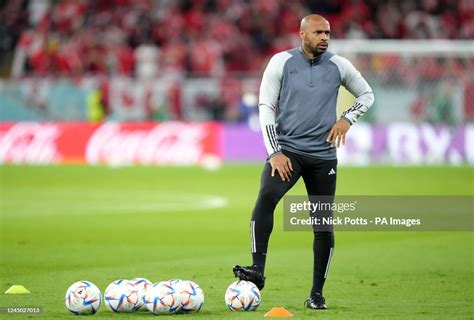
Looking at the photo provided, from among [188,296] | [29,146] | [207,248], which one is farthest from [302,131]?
[29,146]

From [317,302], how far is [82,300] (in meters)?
2.00

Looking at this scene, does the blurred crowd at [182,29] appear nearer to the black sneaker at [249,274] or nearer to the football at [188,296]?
the black sneaker at [249,274]

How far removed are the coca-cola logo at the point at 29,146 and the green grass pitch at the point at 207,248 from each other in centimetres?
465

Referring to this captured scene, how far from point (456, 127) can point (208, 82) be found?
6.80m

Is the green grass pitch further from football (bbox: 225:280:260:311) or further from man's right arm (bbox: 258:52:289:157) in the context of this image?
man's right arm (bbox: 258:52:289:157)

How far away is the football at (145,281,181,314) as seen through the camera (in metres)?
8.65

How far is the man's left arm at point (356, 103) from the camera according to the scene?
930cm

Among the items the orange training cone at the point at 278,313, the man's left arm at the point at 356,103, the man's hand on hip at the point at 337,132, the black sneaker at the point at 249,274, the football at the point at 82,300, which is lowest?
the orange training cone at the point at 278,313

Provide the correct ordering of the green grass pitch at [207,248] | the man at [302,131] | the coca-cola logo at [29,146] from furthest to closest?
1. the coca-cola logo at [29,146]
2. the green grass pitch at [207,248]
3. the man at [302,131]

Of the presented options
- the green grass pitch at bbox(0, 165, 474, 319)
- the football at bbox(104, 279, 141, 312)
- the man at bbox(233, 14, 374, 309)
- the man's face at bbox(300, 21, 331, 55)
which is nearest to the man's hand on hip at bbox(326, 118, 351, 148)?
the man at bbox(233, 14, 374, 309)

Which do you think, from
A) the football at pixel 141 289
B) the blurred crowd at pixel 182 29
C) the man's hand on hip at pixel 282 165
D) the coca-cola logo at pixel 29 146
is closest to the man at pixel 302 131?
the man's hand on hip at pixel 282 165

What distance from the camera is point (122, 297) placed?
8.74 metres

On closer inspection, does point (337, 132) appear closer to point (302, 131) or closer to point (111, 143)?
point (302, 131)

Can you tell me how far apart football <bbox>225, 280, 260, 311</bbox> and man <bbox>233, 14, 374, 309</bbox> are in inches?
10.6
